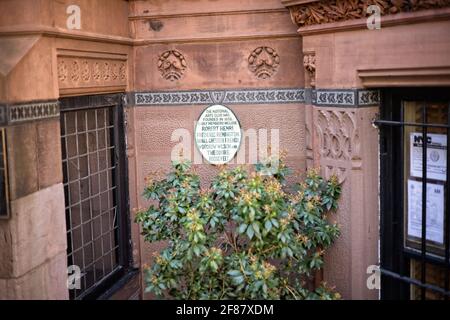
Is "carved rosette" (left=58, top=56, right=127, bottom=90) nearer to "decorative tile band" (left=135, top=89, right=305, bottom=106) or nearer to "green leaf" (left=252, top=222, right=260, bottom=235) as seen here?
"decorative tile band" (left=135, top=89, right=305, bottom=106)

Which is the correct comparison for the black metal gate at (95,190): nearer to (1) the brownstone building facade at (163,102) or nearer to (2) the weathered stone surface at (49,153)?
(1) the brownstone building facade at (163,102)

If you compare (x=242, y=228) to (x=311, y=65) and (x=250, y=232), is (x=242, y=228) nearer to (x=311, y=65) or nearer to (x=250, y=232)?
(x=250, y=232)

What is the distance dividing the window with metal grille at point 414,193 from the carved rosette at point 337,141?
0.21 metres

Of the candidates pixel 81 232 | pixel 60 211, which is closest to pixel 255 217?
pixel 60 211

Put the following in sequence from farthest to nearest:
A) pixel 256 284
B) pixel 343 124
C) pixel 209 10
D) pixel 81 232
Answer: pixel 209 10 → pixel 81 232 → pixel 343 124 → pixel 256 284

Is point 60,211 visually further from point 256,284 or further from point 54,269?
point 256,284

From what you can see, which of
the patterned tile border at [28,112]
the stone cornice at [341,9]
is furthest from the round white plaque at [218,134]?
the patterned tile border at [28,112]

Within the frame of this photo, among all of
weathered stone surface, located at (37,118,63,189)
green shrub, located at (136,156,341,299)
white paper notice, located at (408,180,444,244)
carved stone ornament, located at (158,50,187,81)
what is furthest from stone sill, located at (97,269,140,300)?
white paper notice, located at (408,180,444,244)

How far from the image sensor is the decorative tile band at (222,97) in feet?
17.0

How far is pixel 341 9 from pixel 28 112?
97.2 inches

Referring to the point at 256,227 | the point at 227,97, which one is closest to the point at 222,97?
the point at 227,97

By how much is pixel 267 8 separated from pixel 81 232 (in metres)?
2.66

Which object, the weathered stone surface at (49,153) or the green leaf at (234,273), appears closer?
the green leaf at (234,273)

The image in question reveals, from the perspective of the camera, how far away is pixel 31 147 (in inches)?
151
